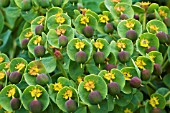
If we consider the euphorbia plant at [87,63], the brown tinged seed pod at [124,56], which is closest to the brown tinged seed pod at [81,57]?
the euphorbia plant at [87,63]

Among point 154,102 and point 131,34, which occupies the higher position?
point 131,34

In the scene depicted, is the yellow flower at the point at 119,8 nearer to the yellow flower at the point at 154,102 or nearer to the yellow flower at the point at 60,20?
the yellow flower at the point at 60,20

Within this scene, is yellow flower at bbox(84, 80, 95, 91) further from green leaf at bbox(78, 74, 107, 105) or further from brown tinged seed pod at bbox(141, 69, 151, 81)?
brown tinged seed pod at bbox(141, 69, 151, 81)

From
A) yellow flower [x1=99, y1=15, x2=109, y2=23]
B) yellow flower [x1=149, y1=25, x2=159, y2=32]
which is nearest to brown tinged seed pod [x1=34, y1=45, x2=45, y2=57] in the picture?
yellow flower [x1=99, y1=15, x2=109, y2=23]

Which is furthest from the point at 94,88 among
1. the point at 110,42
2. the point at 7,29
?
the point at 7,29

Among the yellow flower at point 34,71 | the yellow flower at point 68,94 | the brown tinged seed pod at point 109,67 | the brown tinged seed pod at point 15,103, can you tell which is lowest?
the brown tinged seed pod at point 15,103

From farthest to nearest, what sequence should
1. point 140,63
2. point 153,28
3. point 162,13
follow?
point 162,13
point 153,28
point 140,63

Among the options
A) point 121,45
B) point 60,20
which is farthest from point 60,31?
point 121,45

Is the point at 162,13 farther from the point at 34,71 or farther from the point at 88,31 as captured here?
the point at 34,71

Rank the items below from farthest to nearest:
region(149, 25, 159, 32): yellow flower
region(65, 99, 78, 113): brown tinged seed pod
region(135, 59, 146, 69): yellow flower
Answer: region(149, 25, 159, 32): yellow flower < region(135, 59, 146, 69): yellow flower < region(65, 99, 78, 113): brown tinged seed pod
